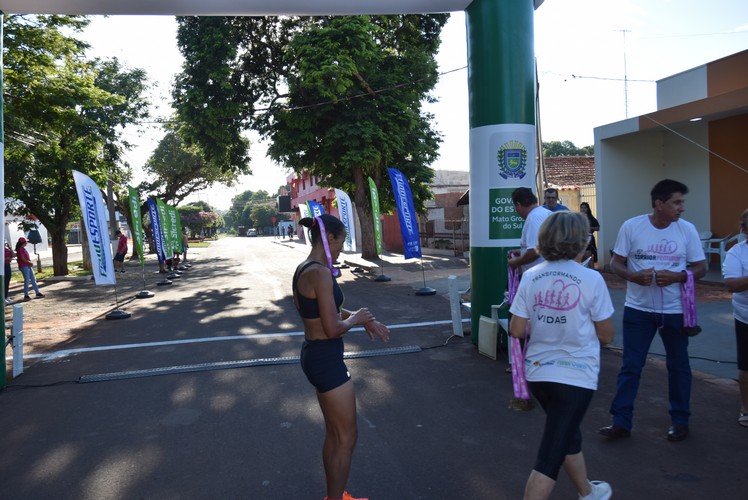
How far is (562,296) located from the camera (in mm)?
2646

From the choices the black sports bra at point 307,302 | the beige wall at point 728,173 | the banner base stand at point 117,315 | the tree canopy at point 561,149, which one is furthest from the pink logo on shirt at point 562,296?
the tree canopy at point 561,149

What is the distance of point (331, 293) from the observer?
2947 mm

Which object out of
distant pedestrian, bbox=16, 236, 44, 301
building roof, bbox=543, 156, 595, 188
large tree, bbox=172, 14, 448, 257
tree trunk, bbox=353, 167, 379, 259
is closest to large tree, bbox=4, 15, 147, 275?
distant pedestrian, bbox=16, 236, 44, 301

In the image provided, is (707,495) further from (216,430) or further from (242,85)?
(242,85)

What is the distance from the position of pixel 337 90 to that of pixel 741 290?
14.6 m

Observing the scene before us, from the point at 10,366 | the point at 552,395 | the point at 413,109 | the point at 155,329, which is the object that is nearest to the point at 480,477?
the point at 552,395

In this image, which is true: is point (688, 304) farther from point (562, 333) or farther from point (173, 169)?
point (173, 169)

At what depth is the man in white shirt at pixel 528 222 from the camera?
5.22m

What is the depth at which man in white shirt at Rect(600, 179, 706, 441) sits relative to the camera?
3977 millimetres

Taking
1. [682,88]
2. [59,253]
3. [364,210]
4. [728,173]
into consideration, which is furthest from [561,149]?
[59,253]

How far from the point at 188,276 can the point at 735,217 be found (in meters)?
17.7

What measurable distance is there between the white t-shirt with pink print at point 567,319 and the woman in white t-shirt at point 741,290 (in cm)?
202

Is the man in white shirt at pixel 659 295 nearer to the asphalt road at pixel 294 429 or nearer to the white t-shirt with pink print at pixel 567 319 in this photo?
the asphalt road at pixel 294 429

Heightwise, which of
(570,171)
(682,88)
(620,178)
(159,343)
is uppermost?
(682,88)
